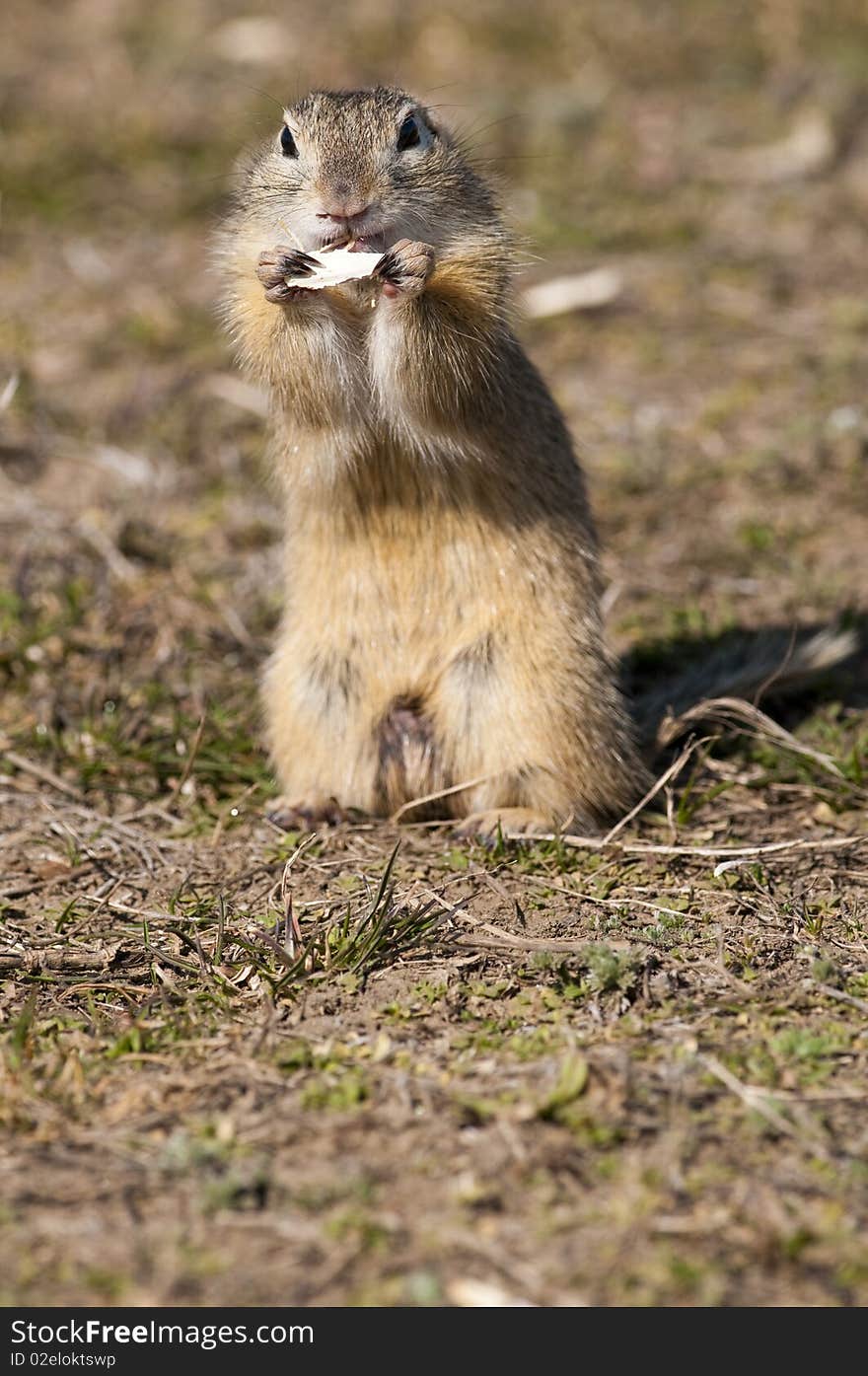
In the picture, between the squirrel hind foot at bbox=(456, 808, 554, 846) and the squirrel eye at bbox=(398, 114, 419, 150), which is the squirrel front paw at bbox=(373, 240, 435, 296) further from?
the squirrel hind foot at bbox=(456, 808, 554, 846)

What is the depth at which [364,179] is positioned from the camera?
472 centimetres

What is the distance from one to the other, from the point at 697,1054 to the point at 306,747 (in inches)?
80.7

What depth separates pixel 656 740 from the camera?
5.63 metres

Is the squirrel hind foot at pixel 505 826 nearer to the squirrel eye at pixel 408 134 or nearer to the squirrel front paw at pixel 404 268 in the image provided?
the squirrel front paw at pixel 404 268

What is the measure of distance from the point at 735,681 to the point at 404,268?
6.61 ft

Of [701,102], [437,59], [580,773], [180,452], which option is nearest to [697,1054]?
[580,773]

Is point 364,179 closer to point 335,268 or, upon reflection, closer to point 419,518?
point 335,268

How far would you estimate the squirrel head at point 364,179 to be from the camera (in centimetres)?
472

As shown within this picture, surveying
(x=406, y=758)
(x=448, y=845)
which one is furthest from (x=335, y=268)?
(x=448, y=845)

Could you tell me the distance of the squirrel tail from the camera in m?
5.63

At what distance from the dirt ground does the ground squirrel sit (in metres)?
0.26

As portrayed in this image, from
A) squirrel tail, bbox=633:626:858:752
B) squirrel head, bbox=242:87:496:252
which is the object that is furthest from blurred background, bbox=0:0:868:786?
squirrel tail, bbox=633:626:858:752

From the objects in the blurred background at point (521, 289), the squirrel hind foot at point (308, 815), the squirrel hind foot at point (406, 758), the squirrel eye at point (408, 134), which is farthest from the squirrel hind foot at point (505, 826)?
the squirrel eye at point (408, 134)

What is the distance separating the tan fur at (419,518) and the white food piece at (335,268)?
0.20 feet
